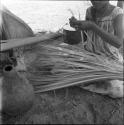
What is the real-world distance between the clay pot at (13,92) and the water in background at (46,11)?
2993 mm

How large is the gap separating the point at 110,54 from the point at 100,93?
0.51m

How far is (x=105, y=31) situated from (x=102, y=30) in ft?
0.13

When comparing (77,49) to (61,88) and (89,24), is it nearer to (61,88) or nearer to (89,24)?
(89,24)

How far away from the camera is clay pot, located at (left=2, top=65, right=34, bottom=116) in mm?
1949

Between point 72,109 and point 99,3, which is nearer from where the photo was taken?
point 72,109

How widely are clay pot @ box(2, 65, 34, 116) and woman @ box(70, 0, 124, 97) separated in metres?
0.68

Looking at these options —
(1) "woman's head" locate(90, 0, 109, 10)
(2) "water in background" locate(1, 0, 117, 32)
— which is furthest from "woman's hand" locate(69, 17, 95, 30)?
(2) "water in background" locate(1, 0, 117, 32)

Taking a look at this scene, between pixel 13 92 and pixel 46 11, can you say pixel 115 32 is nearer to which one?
pixel 13 92

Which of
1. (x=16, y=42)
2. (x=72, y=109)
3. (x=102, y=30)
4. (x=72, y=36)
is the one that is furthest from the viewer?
(x=72, y=36)

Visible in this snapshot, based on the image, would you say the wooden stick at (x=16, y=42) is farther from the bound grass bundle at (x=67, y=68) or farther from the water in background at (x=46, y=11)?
the water in background at (x=46, y=11)

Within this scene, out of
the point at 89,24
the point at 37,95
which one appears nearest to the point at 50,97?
the point at 37,95

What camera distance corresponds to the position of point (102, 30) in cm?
241

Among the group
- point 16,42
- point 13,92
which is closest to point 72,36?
point 16,42

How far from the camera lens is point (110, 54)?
262 centimetres
